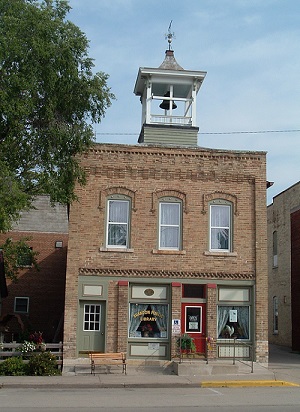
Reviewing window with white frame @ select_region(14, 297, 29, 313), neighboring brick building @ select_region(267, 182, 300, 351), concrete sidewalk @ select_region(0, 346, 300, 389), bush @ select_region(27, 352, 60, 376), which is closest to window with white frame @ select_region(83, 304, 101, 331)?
concrete sidewalk @ select_region(0, 346, 300, 389)

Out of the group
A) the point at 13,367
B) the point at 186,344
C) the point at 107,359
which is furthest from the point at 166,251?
the point at 13,367

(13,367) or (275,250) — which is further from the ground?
(275,250)

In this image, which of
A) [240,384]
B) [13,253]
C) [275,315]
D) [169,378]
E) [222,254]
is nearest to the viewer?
[240,384]

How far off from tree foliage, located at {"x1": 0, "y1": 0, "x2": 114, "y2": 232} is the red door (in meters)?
5.94

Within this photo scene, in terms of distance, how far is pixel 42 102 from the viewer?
19469 mm

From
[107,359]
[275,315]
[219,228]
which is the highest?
[219,228]

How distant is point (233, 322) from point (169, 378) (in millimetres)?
3989

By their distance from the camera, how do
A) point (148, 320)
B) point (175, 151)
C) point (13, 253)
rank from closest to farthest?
1. point (148, 320)
2. point (175, 151)
3. point (13, 253)

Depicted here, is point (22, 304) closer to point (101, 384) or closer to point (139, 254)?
point (139, 254)

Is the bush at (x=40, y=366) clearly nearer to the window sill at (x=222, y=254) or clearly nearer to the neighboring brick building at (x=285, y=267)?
the window sill at (x=222, y=254)

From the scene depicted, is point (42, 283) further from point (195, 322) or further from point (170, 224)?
point (195, 322)

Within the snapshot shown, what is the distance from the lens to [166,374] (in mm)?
20125

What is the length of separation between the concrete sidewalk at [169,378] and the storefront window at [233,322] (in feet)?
3.47

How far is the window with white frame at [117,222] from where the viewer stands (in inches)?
860
